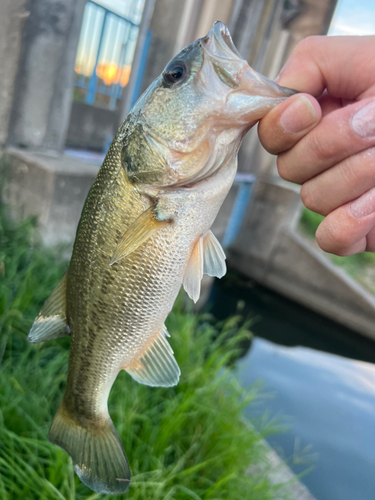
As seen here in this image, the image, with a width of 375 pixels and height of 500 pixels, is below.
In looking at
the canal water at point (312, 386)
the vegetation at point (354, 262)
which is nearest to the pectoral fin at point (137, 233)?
the canal water at point (312, 386)

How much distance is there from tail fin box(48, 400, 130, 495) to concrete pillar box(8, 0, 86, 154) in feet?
11.1

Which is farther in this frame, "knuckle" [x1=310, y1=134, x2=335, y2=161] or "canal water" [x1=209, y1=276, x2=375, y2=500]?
"canal water" [x1=209, y1=276, x2=375, y2=500]

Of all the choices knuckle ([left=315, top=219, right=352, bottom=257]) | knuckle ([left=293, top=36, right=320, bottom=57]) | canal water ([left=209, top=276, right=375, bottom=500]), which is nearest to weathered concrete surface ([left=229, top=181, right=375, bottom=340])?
canal water ([left=209, top=276, right=375, bottom=500])

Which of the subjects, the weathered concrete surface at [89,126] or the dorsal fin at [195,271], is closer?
the dorsal fin at [195,271]

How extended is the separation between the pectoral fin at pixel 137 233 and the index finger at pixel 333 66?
0.58m

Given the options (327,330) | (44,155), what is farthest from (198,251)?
(327,330)

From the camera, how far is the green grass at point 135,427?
1.85 meters

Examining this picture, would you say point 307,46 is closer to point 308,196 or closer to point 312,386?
point 308,196

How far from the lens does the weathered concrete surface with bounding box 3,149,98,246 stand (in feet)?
12.5

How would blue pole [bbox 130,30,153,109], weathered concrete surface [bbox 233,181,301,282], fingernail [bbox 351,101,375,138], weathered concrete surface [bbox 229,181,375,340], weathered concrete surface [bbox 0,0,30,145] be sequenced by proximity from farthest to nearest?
weathered concrete surface [bbox 233,181,301,282]
weathered concrete surface [bbox 229,181,375,340]
blue pole [bbox 130,30,153,109]
weathered concrete surface [bbox 0,0,30,145]
fingernail [bbox 351,101,375,138]

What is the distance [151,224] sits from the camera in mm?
1163

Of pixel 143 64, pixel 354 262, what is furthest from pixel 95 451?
pixel 354 262

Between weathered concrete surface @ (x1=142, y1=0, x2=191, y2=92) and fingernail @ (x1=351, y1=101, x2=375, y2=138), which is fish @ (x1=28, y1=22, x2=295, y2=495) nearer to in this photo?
fingernail @ (x1=351, y1=101, x2=375, y2=138)

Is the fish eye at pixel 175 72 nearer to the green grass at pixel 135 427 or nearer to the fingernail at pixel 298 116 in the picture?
the fingernail at pixel 298 116
